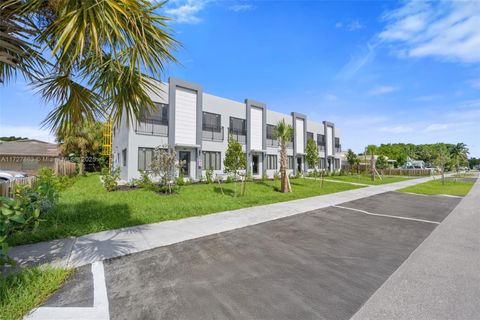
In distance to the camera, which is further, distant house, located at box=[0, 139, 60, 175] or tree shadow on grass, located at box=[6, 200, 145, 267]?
distant house, located at box=[0, 139, 60, 175]

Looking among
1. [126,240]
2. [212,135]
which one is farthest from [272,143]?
[126,240]

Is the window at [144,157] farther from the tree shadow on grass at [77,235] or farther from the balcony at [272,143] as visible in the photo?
the balcony at [272,143]

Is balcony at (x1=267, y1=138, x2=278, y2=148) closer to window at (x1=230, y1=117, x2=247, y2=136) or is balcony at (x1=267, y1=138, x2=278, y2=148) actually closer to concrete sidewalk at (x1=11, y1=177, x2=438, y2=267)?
window at (x1=230, y1=117, x2=247, y2=136)

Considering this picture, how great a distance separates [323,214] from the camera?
8547mm

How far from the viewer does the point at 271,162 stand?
2519cm

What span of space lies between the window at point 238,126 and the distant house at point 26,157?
1564 centimetres

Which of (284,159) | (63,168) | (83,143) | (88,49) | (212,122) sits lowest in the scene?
(63,168)

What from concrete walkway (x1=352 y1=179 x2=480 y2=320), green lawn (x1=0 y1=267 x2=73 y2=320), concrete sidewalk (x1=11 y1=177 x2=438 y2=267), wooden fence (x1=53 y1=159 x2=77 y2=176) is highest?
wooden fence (x1=53 y1=159 x2=77 y2=176)

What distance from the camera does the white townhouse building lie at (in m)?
16.3

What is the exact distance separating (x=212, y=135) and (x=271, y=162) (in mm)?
8361

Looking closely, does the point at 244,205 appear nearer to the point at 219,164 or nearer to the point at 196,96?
the point at 219,164

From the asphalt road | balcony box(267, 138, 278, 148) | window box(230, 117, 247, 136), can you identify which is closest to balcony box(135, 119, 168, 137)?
window box(230, 117, 247, 136)

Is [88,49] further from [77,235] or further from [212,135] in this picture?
[212,135]

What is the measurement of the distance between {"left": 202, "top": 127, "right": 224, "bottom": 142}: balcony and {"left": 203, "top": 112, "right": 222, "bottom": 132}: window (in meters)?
0.19
